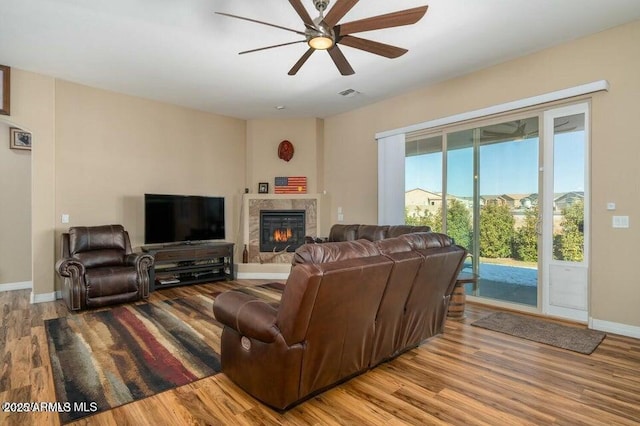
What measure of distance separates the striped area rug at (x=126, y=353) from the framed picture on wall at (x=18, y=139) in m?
3.15

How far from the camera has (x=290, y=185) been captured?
6.44m

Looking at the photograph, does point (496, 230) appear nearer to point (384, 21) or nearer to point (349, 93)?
point (349, 93)

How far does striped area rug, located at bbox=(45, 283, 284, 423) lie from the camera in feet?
7.25

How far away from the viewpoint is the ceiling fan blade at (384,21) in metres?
2.41

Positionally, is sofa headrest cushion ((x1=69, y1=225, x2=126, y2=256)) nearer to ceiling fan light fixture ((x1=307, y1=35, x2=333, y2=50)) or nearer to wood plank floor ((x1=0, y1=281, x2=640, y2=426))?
wood plank floor ((x1=0, y1=281, x2=640, y2=426))

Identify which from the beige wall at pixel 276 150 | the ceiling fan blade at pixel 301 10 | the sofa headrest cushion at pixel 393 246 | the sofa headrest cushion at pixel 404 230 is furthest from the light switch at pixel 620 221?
the beige wall at pixel 276 150

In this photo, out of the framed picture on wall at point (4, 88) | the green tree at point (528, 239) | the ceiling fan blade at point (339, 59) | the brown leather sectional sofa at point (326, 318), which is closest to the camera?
the brown leather sectional sofa at point (326, 318)

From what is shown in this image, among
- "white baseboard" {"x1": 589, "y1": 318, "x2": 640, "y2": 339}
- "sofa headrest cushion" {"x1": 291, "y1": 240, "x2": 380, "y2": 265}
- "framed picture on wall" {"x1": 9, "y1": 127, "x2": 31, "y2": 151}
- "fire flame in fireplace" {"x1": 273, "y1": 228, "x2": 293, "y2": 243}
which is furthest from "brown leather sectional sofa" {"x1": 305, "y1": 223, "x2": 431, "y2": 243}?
"framed picture on wall" {"x1": 9, "y1": 127, "x2": 31, "y2": 151}

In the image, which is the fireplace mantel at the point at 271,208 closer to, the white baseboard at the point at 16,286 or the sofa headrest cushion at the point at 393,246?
the white baseboard at the point at 16,286

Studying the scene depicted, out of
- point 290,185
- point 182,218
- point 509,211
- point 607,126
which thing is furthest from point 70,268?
point 607,126

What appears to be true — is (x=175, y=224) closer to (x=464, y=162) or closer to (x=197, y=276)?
(x=197, y=276)

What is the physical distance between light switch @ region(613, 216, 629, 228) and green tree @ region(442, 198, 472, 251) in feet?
5.05

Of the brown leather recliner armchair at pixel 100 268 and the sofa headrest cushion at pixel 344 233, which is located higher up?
the sofa headrest cushion at pixel 344 233

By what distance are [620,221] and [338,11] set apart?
11.2 feet
